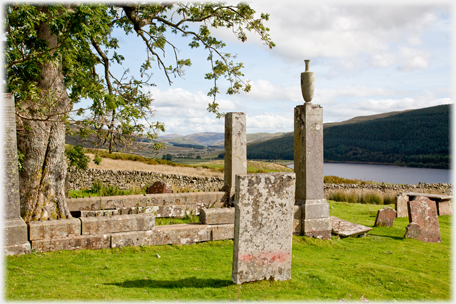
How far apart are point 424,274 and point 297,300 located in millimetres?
3856

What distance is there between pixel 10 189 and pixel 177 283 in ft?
13.3

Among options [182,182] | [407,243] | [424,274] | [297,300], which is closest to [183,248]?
[297,300]

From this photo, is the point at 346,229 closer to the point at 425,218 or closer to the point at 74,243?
the point at 425,218

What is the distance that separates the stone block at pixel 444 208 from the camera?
14.1m

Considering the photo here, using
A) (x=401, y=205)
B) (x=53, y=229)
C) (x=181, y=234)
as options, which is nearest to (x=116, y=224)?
(x=53, y=229)

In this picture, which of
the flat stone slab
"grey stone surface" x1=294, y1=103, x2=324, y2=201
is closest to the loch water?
the flat stone slab

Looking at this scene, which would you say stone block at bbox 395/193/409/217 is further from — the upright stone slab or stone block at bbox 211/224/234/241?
the upright stone slab

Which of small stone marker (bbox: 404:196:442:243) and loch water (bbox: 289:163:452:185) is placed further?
loch water (bbox: 289:163:452:185)

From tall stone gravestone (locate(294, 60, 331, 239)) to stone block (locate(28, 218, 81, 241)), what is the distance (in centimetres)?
584

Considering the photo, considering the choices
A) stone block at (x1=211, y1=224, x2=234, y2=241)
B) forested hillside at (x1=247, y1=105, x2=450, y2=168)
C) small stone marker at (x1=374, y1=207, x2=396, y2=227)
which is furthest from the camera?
forested hillside at (x1=247, y1=105, x2=450, y2=168)

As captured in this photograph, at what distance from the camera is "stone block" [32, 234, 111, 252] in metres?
6.88

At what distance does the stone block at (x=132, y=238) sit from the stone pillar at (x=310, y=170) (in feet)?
13.9

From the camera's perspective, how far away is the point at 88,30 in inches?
269

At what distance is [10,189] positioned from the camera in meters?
6.46
